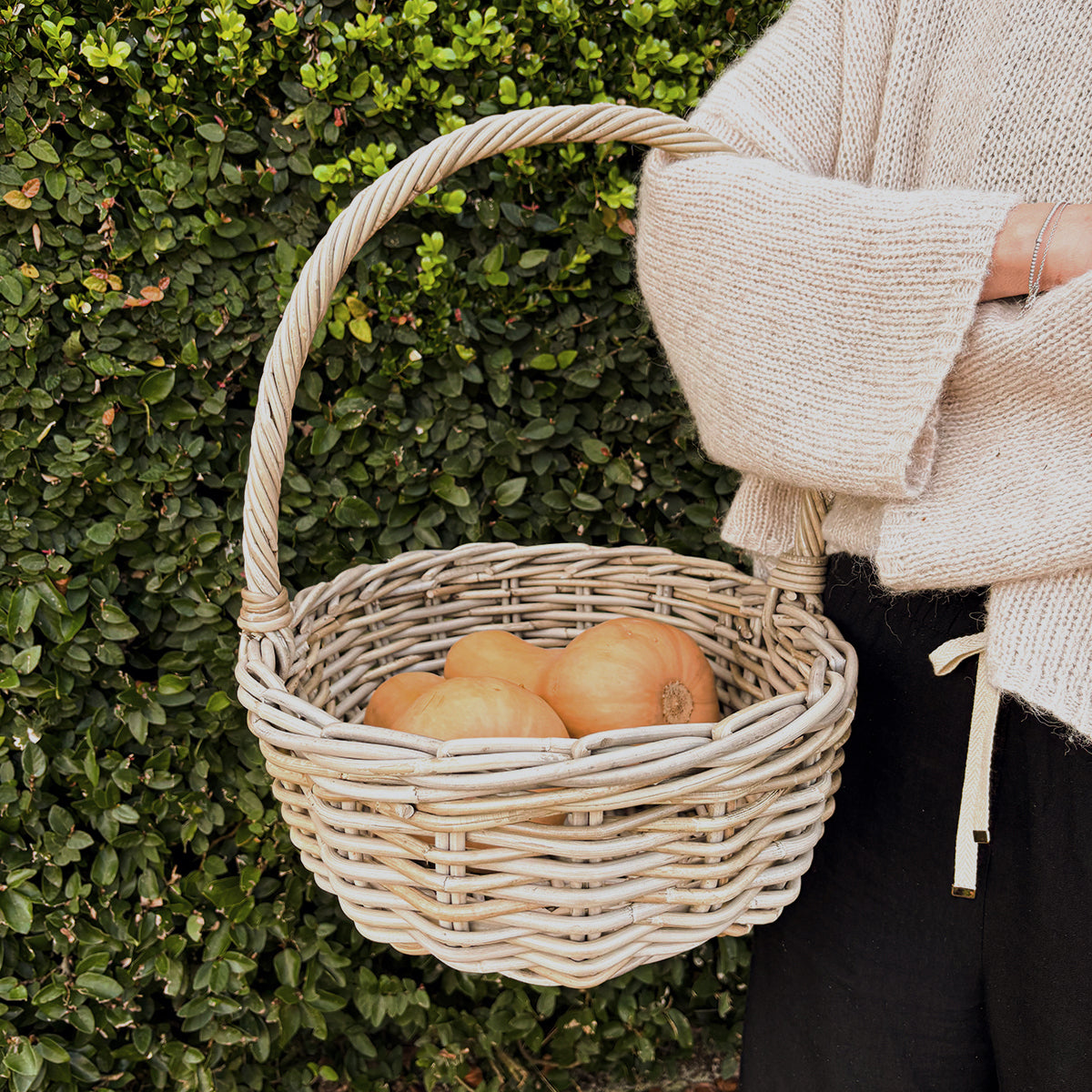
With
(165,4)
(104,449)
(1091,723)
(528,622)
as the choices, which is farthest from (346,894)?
(165,4)

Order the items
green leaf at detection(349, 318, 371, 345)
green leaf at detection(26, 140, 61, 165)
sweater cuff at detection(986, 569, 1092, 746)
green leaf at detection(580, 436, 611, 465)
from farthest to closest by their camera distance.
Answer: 1. green leaf at detection(580, 436, 611, 465)
2. green leaf at detection(349, 318, 371, 345)
3. green leaf at detection(26, 140, 61, 165)
4. sweater cuff at detection(986, 569, 1092, 746)

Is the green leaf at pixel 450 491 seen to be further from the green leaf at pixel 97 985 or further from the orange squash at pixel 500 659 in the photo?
the green leaf at pixel 97 985

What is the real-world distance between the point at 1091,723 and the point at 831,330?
0.35 metres

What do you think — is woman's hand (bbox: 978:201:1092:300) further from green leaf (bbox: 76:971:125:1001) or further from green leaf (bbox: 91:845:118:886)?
green leaf (bbox: 76:971:125:1001)

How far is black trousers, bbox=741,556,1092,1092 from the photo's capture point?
2.48 feet

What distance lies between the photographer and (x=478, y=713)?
81 centimetres

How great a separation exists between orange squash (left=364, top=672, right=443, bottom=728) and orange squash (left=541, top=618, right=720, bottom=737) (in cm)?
13

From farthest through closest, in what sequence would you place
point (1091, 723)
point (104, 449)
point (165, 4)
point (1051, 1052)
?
point (104, 449) < point (165, 4) < point (1051, 1052) < point (1091, 723)

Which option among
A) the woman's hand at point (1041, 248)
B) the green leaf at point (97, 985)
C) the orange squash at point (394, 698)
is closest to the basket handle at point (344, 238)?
the orange squash at point (394, 698)

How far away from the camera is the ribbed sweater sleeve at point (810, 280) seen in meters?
0.69

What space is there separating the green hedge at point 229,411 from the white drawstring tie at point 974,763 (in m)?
0.69

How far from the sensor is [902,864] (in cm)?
88

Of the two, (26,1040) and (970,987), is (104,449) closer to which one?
(26,1040)

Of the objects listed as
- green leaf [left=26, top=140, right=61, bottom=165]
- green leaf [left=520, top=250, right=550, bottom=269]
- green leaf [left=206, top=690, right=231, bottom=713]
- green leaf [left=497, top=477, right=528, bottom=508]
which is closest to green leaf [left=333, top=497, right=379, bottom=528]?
green leaf [left=497, top=477, right=528, bottom=508]
